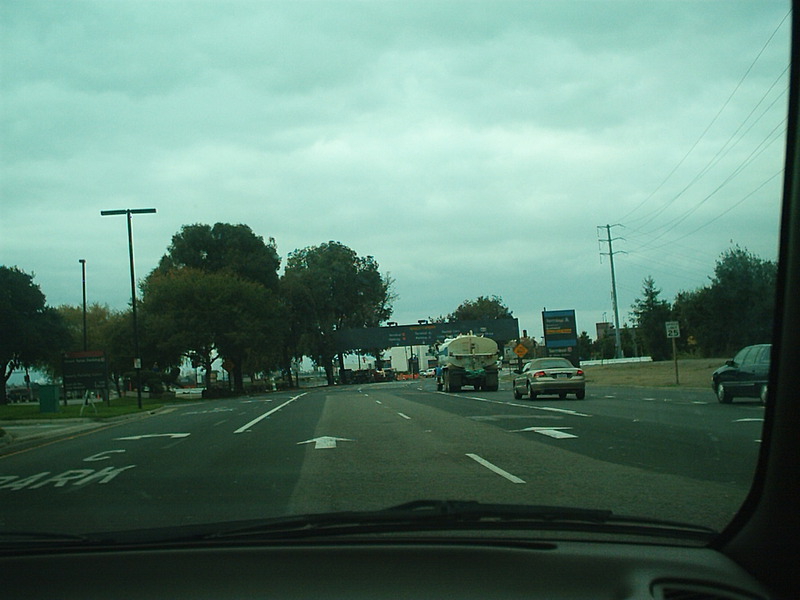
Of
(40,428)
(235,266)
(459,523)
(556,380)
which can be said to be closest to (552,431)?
(459,523)

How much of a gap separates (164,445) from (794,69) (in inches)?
535

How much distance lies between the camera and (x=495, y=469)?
34.1 ft

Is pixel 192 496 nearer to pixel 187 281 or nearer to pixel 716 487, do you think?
pixel 716 487

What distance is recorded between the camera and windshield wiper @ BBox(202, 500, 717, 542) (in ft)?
13.9

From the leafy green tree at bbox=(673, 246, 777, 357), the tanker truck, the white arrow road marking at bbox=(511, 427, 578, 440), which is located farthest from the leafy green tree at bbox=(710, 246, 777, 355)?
the tanker truck

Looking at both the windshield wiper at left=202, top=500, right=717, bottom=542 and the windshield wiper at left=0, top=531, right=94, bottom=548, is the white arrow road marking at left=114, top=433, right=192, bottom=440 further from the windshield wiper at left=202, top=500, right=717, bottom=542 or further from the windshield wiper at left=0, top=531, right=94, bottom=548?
the windshield wiper at left=202, top=500, right=717, bottom=542

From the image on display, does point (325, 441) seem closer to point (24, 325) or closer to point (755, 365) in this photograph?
point (755, 365)

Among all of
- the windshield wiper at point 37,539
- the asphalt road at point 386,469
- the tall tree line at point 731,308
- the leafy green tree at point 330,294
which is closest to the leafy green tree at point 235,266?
the leafy green tree at point 330,294

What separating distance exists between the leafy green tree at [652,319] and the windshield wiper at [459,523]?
6238 mm

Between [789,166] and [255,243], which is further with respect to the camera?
[255,243]

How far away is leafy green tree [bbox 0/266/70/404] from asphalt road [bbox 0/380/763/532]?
3.89 m

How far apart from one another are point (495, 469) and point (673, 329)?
2897 millimetres

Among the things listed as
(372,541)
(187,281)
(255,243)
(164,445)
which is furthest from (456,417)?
(255,243)

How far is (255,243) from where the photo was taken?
76.1 meters
